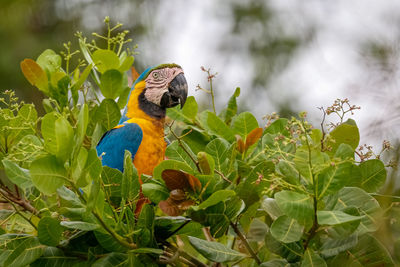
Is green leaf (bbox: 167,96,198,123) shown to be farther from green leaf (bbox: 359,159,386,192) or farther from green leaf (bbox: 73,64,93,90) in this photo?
green leaf (bbox: 359,159,386,192)

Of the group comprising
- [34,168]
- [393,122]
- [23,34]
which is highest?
[393,122]

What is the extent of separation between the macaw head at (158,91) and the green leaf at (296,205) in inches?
46.9

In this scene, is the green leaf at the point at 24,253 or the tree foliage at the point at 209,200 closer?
the tree foliage at the point at 209,200

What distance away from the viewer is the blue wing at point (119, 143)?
6.37 feet

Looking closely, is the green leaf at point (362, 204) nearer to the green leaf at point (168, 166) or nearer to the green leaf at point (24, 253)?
the green leaf at point (168, 166)

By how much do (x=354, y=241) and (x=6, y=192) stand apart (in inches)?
32.6

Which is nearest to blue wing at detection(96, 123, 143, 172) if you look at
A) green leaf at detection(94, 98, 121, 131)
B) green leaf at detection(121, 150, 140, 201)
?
green leaf at detection(94, 98, 121, 131)

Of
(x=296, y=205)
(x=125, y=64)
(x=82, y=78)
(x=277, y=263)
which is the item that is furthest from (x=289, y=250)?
(x=125, y=64)

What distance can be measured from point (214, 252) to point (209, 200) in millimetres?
106

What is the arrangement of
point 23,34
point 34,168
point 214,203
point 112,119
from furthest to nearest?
1. point 23,34
2. point 112,119
3. point 214,203
4. point 34,168

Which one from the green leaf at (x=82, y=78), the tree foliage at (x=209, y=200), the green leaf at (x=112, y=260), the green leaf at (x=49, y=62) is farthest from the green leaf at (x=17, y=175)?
the green leaf at (x=49, y=62)

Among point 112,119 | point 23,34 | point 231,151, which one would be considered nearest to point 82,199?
point 231,151

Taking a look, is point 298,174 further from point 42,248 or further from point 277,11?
point 277,11

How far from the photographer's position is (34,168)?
963 millimetres
